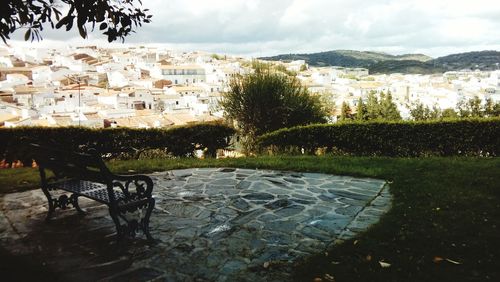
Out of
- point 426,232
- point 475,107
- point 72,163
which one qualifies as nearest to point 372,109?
point 475,107

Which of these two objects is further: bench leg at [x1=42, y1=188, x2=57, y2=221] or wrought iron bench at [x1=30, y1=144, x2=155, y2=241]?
bench leg at [x1=42, y1=188, x2=57, y2=221]

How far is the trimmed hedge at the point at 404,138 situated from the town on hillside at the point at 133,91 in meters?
17.9

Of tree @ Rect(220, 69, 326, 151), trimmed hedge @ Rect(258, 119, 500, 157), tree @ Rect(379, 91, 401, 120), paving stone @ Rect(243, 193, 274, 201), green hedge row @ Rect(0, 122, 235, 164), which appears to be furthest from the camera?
tree @ Rect(379, 91, 401, 120)

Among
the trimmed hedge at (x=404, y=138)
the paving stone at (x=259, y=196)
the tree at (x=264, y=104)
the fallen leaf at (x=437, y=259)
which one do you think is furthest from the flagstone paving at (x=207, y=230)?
the tree at (x=264, y=104)

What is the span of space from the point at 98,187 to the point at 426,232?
4.18 metres

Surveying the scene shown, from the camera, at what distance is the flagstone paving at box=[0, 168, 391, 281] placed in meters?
4.16

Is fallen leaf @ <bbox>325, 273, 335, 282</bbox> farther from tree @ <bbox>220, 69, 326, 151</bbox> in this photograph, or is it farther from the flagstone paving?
tree @ <bbox>220, 69, 326, 151</bbox>

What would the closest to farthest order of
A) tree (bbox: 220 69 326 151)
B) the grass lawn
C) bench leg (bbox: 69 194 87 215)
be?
the grass lawn → bench leg (bbox: 69 194 87 215) → tree (bbox: 220 69 326 151)

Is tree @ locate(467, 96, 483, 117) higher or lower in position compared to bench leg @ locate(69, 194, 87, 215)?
higher

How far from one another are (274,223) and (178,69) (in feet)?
413

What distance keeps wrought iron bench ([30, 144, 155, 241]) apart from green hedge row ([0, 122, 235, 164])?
252 inches

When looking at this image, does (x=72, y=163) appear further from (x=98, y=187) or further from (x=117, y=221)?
(x=117, y=221)

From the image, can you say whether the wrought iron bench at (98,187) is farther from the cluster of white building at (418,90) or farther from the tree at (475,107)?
the cluster of white building at (418,90)

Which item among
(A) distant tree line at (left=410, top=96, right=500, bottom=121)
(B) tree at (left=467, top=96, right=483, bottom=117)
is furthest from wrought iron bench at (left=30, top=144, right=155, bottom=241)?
(B) tree at (left=467, top=96, right=483, bottom=117)
